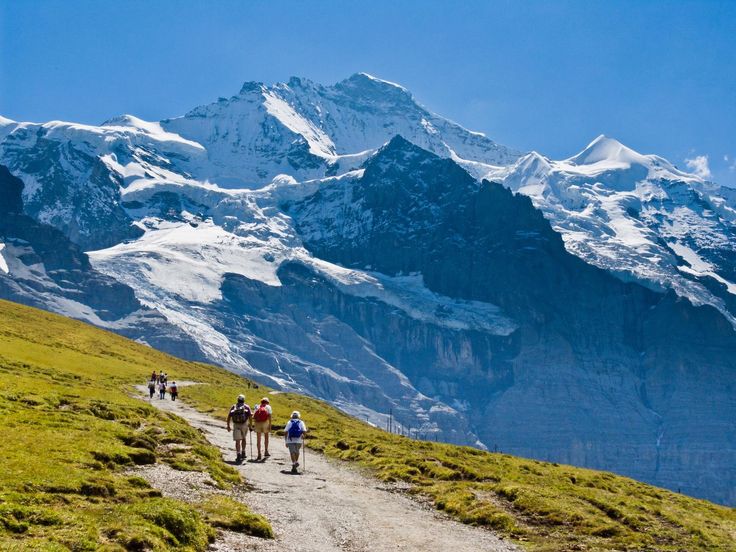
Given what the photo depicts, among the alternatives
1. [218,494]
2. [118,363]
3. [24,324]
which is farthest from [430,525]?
[24,324]

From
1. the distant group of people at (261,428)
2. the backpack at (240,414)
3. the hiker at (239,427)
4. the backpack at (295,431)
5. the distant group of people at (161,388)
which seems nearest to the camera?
the distant group of people at (261,428)

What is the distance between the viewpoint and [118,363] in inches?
4505

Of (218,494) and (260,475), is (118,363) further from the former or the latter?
(218,494)

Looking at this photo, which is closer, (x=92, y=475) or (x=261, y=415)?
(x=92, y=475)

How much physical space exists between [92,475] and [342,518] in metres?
9.82

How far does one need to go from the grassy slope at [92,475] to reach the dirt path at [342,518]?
1.54m

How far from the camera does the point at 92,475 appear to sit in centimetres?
3127

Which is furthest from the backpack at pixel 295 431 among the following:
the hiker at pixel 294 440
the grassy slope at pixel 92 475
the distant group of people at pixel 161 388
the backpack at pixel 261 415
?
the distant group of people at pixel 161 388

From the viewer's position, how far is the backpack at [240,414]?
48.5 m

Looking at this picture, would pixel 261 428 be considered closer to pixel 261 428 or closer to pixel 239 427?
pixel 261 428

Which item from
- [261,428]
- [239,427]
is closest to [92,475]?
[239,427]

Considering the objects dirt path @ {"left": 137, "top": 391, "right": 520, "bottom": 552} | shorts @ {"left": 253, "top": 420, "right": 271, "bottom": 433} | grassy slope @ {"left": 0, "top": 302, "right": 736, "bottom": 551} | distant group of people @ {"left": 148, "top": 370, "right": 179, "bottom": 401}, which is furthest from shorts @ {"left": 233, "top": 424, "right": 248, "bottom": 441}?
distant group of people @ {"left": 148, "top": 370, "right": 179, "bottom": 401}

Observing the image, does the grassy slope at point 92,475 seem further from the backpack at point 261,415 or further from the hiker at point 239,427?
the backpack at point 261,415

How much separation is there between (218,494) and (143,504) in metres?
7.01
